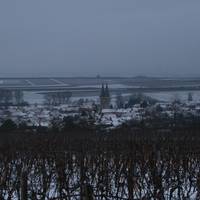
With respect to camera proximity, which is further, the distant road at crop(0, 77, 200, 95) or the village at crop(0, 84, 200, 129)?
the distant road at crop(0, 77, 200, 95)

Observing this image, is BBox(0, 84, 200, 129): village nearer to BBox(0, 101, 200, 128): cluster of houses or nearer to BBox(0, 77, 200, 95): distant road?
BBox(0, 101, 200, 128): cluster of houses

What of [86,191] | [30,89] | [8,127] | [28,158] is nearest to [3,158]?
[28,158]

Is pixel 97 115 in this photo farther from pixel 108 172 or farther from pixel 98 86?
pixel 98 86

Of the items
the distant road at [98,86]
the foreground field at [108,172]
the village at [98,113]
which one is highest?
the foreground field at [108,172]

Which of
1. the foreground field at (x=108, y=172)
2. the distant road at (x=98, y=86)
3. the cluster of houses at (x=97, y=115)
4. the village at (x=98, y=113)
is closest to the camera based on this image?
the foreground field at (x=108, y=172)

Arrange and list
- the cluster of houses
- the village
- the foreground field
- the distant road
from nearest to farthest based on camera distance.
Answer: the foreground field → the village → the cluster of houses → the distant road

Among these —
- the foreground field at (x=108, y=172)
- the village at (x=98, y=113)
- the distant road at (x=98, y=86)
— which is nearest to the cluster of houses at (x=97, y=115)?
the village at (x=98, y=113)

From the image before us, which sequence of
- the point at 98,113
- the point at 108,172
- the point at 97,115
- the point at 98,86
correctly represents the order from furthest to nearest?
the point at 98,86 < the point at 98,113 < the point at 97,115 < the point at 108,172

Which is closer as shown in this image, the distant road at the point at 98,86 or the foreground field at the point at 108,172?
the foreground field at the point at 108,172

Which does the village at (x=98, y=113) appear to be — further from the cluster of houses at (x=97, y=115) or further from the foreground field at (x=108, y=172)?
the foreground field at (x=108, y=172)

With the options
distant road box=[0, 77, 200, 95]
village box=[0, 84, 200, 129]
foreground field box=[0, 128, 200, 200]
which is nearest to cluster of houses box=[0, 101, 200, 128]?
village box=[0, 84, 200, 129]

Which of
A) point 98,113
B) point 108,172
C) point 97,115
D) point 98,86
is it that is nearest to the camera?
point 108,172

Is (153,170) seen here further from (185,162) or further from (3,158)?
(3,158)

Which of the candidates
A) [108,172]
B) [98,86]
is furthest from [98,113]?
[98,86]
